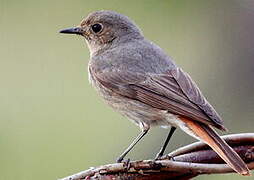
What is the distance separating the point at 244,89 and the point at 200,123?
218 cm

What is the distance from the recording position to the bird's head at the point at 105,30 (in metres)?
5.61

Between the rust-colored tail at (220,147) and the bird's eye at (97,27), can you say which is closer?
the rust-colored tail at (220,147)

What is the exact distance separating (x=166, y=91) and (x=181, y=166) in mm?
1358

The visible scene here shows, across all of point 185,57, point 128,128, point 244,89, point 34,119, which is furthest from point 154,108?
point 34,119

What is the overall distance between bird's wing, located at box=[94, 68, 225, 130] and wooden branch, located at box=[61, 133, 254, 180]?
2.23 feet

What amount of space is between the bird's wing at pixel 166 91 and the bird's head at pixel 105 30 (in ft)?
1.94

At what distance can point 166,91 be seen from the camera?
14.7 ft

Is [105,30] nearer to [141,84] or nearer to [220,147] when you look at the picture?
[141,84]

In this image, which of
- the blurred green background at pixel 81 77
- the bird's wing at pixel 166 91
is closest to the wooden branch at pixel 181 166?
the bird's wing at pixel 166 91

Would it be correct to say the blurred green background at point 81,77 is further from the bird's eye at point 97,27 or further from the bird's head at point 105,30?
the bird's eye at point 97,27

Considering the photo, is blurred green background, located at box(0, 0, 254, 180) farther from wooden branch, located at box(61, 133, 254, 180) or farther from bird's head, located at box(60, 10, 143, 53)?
wooden branch, located at box(61, 133, 254, 180)

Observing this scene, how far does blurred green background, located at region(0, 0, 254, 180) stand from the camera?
20.6 ft

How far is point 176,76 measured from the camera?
4.75 meters

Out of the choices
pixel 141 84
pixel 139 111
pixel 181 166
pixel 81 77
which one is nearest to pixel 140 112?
pixel 139 111
